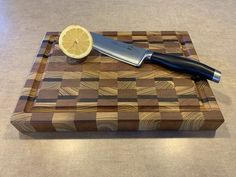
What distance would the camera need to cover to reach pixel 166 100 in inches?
21.2

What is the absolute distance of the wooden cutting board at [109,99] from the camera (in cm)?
50

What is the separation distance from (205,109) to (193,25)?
1.71 ft

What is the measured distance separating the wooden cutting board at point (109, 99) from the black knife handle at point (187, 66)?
20mm

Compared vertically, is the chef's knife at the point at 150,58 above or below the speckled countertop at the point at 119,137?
above

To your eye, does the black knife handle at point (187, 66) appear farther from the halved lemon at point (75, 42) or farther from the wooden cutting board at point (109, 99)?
the halved lemon at point (75, 42)

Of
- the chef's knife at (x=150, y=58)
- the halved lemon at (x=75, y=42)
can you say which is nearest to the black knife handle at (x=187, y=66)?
the chef's knife at (x=150, y=58)

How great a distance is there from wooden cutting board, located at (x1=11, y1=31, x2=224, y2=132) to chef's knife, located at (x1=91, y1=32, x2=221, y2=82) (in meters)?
0.02

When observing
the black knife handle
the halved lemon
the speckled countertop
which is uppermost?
the black knife handle

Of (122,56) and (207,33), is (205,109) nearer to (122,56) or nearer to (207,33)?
(122,56)

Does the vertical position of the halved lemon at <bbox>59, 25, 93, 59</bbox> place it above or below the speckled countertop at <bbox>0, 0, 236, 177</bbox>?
above

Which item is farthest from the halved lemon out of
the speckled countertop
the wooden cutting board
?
the speckled countertop

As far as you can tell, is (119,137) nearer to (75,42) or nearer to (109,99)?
(109,99)

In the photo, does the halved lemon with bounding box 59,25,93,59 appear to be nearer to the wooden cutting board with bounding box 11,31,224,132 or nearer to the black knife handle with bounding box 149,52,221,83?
the wooden cutting board with bounding box 11,31,224,132

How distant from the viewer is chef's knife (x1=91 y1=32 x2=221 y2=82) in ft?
A: 1.87
